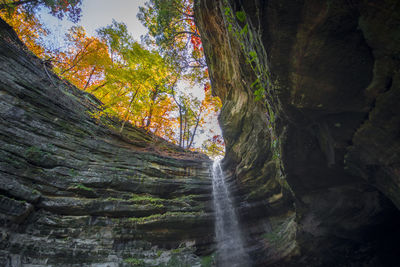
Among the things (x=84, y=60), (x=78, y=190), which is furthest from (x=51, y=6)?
(x=78, y=190)

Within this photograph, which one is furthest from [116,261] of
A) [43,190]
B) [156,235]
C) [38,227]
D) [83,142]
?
[83,142]

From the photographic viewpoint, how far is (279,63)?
319 centimetres

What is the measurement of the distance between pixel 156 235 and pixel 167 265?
105 centimetres

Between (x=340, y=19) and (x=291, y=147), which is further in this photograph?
(x=291, y=147)

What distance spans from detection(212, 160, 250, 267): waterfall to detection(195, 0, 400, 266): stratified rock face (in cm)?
45

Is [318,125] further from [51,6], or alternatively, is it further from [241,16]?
[51,6]

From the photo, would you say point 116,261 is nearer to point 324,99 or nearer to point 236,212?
point 236,212

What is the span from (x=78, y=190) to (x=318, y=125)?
766 cm

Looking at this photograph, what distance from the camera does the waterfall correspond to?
7062 mm

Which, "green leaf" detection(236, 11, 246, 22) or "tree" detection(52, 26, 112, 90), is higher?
"tree" detection(52, 26, 112, 90)

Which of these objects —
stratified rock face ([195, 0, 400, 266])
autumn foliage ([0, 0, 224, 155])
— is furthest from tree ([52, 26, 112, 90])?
stratified rock face ([195, 0, 400, 266])

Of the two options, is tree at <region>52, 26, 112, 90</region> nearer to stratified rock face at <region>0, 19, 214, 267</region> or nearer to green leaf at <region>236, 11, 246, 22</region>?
stratified rock face at <region>0, 19, 214, 267</region>

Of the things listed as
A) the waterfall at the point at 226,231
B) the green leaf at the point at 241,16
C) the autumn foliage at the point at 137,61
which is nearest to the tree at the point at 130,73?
the autumn foliage at the point at 137,61

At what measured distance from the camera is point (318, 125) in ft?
13.3
